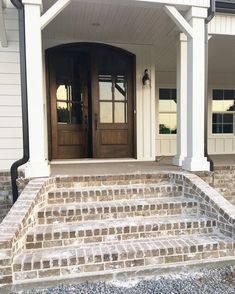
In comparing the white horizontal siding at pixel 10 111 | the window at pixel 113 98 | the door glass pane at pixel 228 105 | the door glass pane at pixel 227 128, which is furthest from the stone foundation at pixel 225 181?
the door glass pane at pixel 228 105

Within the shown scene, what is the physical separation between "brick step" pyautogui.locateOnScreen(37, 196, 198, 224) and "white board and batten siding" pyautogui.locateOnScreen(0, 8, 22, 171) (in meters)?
1.43

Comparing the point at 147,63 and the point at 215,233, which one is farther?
the point at 147,63

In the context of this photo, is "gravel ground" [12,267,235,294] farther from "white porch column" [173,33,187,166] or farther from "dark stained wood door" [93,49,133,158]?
"dark stained wood door" [93,49,133,158]

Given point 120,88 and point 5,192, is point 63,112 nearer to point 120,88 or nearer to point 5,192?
point 120,88

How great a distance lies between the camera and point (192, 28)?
12.0 feet

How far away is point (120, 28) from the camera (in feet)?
14.8

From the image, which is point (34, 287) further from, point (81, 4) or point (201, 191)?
point (81, 4)

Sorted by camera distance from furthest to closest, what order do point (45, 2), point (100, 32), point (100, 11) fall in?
1. point (100, 32)
2. point (100, 11)
3. point (45, 2)

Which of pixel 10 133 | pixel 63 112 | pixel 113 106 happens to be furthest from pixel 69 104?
pixel 10 133

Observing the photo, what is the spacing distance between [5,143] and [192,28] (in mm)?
3102

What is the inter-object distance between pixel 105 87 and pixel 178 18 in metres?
2.11

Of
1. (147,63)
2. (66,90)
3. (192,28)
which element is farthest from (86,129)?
(192,28)

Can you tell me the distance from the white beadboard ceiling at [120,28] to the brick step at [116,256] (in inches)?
117

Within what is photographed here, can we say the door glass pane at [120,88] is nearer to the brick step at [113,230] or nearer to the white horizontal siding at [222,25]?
the white horizontal siding at [222,25]
